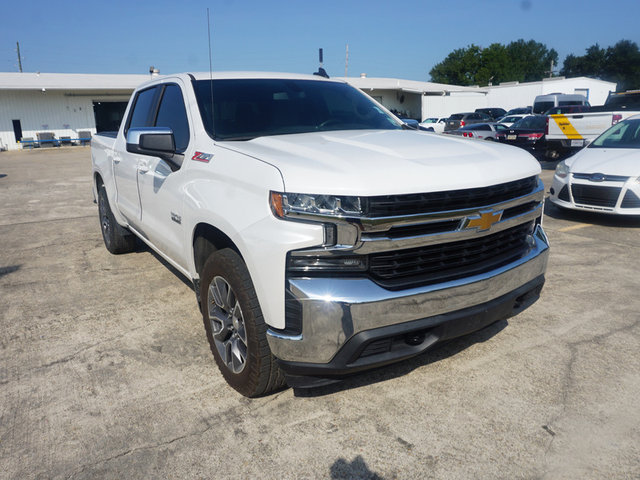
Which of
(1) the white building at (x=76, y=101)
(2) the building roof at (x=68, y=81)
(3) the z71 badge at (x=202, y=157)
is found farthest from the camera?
(1) the white building at (x=76, y=101)

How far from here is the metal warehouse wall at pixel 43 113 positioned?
3142 cm

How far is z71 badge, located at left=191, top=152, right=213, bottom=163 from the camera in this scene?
2972 mm

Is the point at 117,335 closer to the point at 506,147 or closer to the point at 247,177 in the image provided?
the point at 247,177

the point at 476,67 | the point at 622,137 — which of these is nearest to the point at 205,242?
the point at 622,137

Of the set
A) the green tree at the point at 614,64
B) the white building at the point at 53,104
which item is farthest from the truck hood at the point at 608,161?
the green tree at the point at 614,64

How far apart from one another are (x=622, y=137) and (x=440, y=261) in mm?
6907

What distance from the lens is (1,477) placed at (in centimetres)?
227

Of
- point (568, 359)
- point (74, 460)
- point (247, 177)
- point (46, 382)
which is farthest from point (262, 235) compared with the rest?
point (568, 359)

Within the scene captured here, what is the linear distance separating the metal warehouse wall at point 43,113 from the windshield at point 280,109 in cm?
3352

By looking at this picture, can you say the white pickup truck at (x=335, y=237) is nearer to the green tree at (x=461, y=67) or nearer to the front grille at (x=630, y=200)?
the front grille at (x=630, y=200)

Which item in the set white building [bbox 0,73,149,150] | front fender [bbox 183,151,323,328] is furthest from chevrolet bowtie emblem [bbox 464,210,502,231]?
white building [bbox 0,73,149,150]

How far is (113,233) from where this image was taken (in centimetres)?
558

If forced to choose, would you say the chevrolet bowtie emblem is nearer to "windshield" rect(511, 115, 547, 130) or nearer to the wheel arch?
the wheel arch

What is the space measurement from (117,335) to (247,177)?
6.31 ft
